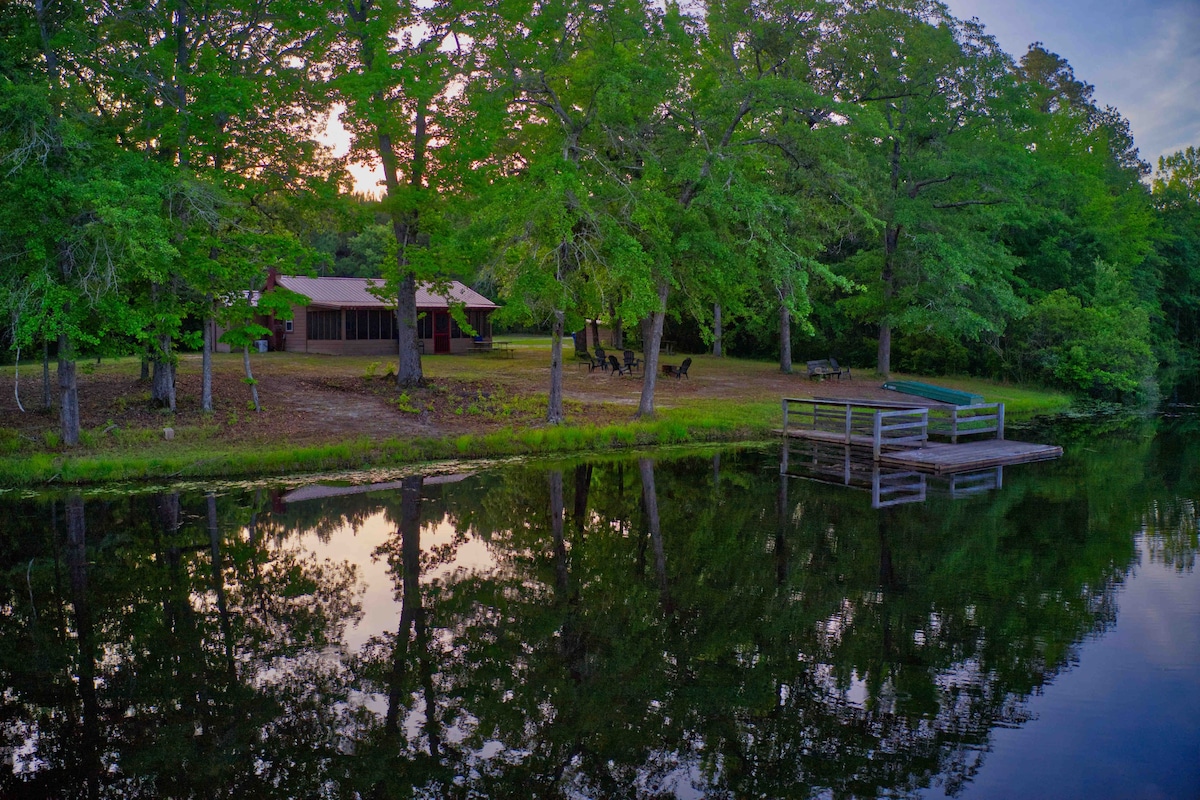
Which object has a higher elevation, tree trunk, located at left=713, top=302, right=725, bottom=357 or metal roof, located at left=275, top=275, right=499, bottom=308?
metal roof, located at left=275, top=275, right=499, bottom=308

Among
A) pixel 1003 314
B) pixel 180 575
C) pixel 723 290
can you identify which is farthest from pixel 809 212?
pixel 180 575

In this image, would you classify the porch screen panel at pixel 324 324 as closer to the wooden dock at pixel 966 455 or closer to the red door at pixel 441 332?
the red door at pixel 441 332

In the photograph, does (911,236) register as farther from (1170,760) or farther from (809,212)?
(1170,760)

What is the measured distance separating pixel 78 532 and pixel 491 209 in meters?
9.79

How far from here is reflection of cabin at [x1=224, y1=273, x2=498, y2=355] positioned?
3738 cm

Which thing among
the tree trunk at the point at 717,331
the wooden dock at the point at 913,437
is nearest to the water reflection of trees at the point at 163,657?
the wooden dock at the point at 913,437

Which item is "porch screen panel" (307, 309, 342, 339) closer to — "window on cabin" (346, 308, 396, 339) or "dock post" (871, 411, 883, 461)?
"window on cabin" (346, 308, 396, 339)

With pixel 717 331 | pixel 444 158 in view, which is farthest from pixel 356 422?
pixel 717 331

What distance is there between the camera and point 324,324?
1486 inches

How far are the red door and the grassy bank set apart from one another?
9539 millimetres

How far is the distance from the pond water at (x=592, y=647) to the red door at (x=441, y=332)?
2625 centimetres

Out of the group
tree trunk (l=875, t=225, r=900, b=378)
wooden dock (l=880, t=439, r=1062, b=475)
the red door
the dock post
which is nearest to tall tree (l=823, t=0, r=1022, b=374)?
tree trunk (l=875, t=225, r=900, b=378)

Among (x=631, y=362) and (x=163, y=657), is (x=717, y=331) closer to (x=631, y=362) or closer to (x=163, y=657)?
(x=631, y=362)

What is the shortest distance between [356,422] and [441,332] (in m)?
20.7
